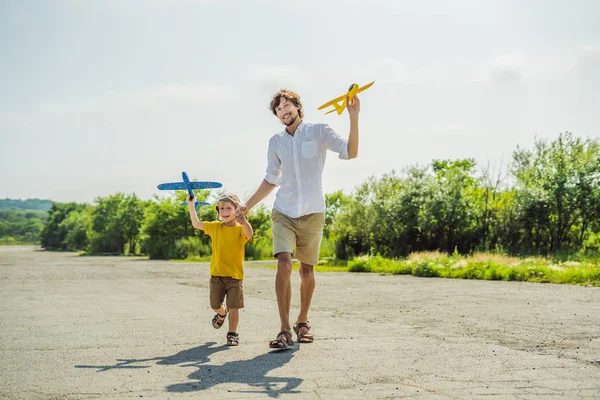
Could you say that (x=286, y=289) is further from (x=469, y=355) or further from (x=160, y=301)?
(x=160, y=301)

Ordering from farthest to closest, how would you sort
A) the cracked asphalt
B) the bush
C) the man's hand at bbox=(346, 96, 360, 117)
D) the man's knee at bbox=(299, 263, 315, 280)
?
1. the bush
2. the man's knee at bbox=(299, 263, 315, 280)
3. the man's hand at bbox=(346, 96, 360, 117)
4. the cracked asphalt

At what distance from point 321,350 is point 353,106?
227 centimetres

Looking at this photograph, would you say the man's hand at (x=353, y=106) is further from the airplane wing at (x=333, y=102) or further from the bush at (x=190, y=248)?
the bush at (x=190, y=248)

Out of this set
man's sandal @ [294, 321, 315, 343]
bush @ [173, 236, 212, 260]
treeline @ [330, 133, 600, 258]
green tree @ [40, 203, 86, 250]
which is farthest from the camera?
green tree @ [40, 203, 86, 250]

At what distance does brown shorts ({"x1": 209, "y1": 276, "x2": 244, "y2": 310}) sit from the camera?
6.48 metres

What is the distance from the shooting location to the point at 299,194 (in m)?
6.31

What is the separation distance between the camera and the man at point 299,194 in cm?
623

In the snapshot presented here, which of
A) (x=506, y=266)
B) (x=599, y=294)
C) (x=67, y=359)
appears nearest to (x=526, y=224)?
(x=506, y=266)

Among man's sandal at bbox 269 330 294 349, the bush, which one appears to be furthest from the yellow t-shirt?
the bush

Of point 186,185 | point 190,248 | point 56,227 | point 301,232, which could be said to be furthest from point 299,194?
point 56,227

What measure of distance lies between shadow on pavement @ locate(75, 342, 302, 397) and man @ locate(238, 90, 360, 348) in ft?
2.32

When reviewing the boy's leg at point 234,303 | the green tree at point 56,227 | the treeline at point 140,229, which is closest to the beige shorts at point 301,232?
the boy's leg at point 234,303

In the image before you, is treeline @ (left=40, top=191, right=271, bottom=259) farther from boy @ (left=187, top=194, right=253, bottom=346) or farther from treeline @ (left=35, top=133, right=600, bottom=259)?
boy @ (left=187, top=194, right=253, bottom=346)

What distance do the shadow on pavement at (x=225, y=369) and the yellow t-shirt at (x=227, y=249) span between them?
0.89 metres
